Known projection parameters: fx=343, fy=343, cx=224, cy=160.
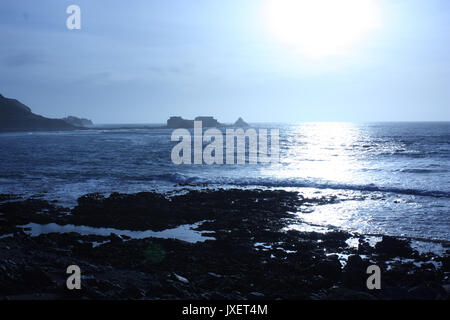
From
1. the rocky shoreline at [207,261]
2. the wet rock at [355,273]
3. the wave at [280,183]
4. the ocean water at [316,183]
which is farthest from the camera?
the wave at [280,183]

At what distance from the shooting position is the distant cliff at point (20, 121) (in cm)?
12725

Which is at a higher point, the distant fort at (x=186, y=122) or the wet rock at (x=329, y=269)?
the distant fort at (x=186, y=122)

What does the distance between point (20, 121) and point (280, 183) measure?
13549cm

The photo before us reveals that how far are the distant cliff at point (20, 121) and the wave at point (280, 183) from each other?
12251cm

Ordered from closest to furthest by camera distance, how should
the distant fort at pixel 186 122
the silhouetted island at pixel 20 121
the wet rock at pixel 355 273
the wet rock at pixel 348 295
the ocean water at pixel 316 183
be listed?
the wet rock at pixel 348 295 < the wet rock at pixel 355 273 < the ocean water at pixel 316 183 < the silhouetted island at pixel 20 121 < the distant fort at pixel 186 122

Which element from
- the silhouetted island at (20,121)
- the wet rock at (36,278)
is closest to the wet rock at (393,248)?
the wet rock at (36,278)

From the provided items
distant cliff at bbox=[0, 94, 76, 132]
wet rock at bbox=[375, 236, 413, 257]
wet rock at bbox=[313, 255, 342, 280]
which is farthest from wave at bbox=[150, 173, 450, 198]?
distant cliff at bbox=[0, 94, 76, 132]

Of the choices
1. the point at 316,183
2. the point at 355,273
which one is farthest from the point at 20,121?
the point at 355,273

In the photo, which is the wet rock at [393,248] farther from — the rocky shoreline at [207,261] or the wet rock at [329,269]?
the wet rock at [329,269]

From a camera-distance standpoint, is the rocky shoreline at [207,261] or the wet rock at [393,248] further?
the wet rock at [393,248]

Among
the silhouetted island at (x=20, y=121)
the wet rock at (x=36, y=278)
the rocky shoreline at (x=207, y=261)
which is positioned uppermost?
the silhouetted island at (x=20, y=121)

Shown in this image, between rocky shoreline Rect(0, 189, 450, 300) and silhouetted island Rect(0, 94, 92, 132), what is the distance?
131950mm
